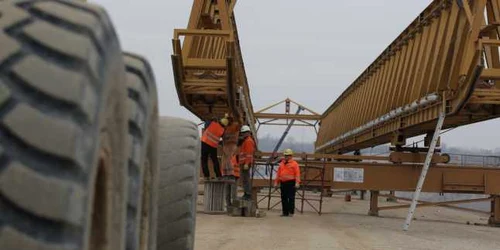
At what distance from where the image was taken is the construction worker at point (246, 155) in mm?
14852

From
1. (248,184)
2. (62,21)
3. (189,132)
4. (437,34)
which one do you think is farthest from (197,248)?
(437,34)

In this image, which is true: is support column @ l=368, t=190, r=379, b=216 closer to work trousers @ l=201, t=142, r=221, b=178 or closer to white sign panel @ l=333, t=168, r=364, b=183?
white sign panel @ l=333, t=168, r=364, b=183

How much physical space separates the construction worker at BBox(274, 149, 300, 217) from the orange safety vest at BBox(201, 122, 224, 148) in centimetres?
205

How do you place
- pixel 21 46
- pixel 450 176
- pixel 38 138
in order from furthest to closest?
1. pixel 450 176
2. pixel 21 46
3. pixel 38 138

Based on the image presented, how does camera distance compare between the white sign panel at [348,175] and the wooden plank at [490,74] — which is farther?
the white sign panel at [348,175]

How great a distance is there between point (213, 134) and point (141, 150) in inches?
440

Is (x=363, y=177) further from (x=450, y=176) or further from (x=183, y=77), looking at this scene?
(x=183, y=77)

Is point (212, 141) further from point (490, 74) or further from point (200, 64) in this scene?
point (490, 74)

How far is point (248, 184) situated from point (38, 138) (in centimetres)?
1380

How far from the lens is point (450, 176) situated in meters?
15.3

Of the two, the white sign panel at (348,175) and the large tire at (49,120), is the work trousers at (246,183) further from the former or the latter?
the large tire at (49,120)

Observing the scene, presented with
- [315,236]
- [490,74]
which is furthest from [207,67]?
[490,74]

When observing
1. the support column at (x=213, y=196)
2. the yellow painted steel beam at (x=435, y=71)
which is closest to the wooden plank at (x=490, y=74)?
the yellow painted steel beam at (x=435, y=71)

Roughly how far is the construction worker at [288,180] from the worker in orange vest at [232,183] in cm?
112
